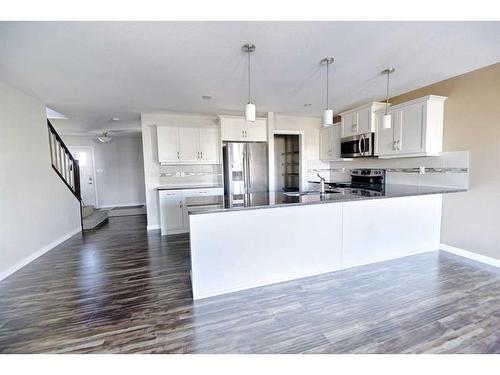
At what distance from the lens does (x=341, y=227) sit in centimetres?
278

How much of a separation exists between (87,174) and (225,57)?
22.8 feet

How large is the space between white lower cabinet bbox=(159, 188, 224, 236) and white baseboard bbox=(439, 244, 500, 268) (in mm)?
3899

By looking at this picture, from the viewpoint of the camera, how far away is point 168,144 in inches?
181

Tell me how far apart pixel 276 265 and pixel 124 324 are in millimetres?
1440

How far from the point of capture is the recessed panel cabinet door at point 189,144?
4691mm

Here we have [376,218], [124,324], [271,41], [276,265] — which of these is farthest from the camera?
[376,218]

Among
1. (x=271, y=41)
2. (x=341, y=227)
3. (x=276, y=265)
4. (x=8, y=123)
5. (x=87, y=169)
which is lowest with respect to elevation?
(x=276, y=265)

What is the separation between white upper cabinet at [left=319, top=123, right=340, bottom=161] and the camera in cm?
498

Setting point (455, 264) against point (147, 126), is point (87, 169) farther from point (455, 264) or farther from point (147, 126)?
point (455, 264)

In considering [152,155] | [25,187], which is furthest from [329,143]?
[25,187]

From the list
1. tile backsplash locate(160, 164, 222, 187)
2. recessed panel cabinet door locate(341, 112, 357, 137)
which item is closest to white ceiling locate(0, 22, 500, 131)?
recessed panel cabinet door locate(341, 112, 357, 137)

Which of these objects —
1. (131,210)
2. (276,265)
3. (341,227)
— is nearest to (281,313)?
(276,265)

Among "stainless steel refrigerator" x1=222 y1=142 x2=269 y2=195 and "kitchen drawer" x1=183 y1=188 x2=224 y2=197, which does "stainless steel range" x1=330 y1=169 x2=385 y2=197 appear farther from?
"kitchen drawer" x1=183 y1=188 x2=224 y2=197
